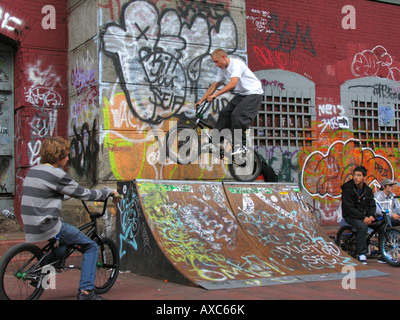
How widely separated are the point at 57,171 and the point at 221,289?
2.12m

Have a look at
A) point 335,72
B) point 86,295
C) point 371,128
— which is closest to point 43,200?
point 86,295

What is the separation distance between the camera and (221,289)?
5445 millimetres

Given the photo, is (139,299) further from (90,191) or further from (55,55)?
(55,55)

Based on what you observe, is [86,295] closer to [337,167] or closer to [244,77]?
[244,77]

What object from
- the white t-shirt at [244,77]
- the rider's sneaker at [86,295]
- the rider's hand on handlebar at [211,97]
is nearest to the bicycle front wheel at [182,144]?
the rider's hand on handlebar at [211,97]

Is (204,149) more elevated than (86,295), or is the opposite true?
(204,149)

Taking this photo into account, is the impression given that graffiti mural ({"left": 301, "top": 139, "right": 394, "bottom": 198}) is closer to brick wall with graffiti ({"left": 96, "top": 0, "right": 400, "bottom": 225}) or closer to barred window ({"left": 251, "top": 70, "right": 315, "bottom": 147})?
brick wall with graffiti ({"left": 96, "top": 0, "right": 400, "bottom": 225})

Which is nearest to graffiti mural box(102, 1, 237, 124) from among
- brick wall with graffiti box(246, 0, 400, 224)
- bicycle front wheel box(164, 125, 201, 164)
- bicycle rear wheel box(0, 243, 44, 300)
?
bicycle front wheel box(164, 125, 201, 164)

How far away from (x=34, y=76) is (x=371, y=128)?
8.29 m

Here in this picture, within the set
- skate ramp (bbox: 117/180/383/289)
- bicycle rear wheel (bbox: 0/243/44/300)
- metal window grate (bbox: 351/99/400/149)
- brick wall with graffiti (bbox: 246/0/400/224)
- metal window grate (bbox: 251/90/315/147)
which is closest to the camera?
bicycle rear wheel (bbox: 0/243/44/300)

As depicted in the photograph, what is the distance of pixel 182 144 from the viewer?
872 centimetres

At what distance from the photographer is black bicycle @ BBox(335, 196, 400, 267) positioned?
7.28m

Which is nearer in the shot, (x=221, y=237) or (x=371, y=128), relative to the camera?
(x=221, y=237)
